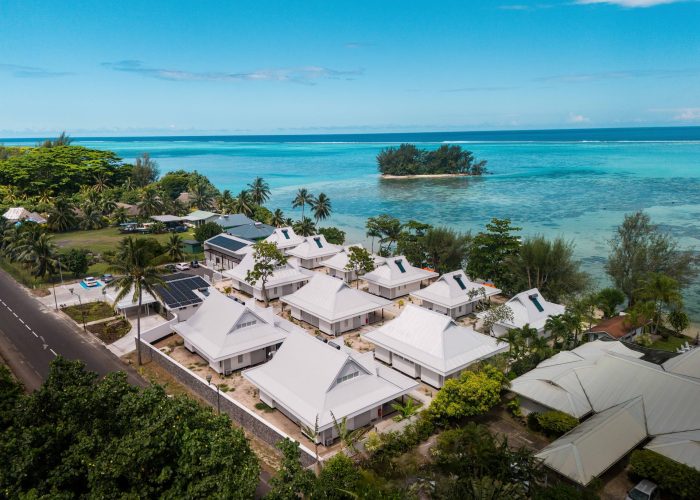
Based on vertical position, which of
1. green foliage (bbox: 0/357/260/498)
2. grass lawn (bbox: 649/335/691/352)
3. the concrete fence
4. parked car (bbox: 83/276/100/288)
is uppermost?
green foliage (bbox: 0/357/260/498)

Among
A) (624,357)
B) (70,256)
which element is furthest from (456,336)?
(70,256)

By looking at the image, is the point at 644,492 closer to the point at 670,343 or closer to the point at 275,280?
the point at 670,343

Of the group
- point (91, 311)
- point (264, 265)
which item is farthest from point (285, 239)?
point (91, 311)

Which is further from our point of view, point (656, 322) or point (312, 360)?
point (656, 322)

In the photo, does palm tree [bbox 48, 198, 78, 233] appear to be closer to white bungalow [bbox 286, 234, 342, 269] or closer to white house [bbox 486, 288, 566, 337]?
white bungalow [bbox 286, 234, 342, 269]

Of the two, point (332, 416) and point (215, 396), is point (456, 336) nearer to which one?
point (332, 416)

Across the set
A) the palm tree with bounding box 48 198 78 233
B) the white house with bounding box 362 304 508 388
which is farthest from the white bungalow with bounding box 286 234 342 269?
the palm tree with bounding box 48 198 78 233
